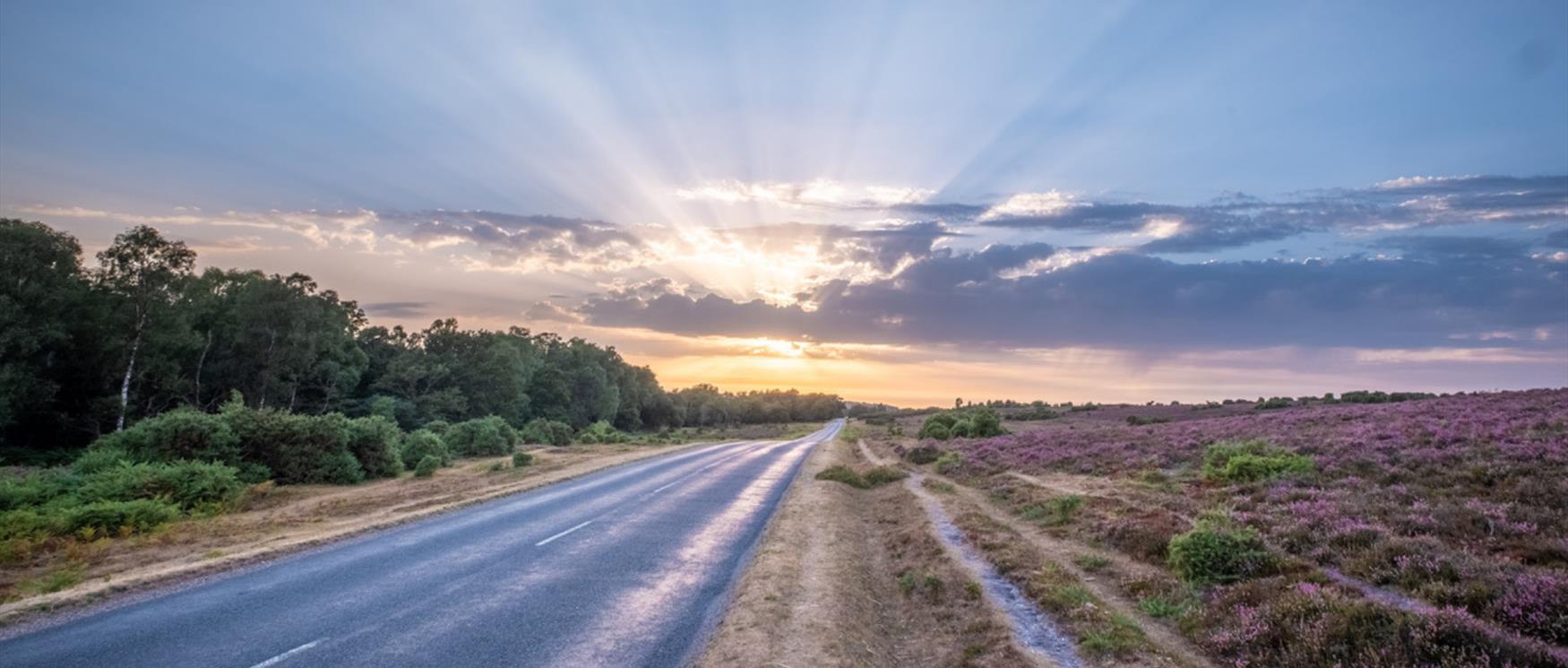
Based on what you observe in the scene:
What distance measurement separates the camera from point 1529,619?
8.05 meters

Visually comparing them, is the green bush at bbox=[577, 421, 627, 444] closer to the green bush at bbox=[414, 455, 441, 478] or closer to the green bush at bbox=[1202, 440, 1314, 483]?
the green bush at bbox=[414, 455, 441, 478]

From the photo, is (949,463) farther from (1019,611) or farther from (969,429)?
(1019,611)

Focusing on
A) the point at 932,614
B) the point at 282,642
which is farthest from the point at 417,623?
the point at 932,614

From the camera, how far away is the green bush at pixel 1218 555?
1168cm

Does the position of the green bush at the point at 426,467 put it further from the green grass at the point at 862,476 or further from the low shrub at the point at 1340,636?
the low shrub at the point at 1340,636

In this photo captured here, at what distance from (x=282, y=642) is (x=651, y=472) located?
2528 centimetres

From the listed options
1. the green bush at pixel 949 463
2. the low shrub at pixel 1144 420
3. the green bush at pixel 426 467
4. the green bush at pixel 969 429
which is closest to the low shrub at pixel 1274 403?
the low shrub at pixel 1144 420

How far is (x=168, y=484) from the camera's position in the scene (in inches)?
855

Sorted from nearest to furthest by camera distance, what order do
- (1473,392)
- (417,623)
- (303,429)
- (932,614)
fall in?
1. (417,623)
2. (932,614)
3. (303,429)
4. (1473,392)

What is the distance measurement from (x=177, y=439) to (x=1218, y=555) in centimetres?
3160

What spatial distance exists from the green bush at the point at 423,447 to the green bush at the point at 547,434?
2034cm

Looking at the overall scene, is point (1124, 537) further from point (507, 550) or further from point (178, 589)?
point (178, 589)

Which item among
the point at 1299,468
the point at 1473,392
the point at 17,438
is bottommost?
the point at 17,438

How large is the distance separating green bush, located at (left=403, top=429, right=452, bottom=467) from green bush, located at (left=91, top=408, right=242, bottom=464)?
37.5 ft
